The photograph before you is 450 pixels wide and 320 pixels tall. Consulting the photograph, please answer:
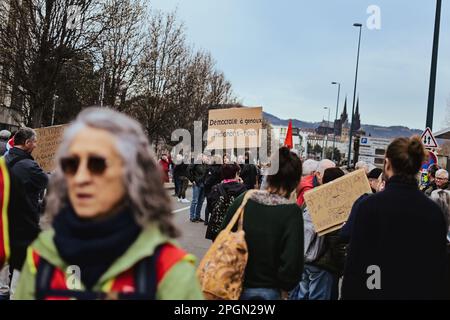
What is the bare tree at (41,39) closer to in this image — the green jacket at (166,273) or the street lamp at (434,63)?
the street lamp at (434,63)

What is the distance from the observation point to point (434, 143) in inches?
614

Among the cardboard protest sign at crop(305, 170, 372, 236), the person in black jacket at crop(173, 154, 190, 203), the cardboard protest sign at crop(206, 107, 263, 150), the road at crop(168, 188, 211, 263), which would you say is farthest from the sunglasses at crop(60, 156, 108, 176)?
the person in black jacket at crop(173, 154, 190, 203)

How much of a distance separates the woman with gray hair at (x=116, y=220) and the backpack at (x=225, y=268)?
1.65 m

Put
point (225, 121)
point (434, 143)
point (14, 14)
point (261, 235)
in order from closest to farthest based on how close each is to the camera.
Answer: point (261, 235) < point (225, 121) < point (434, 143) < point (14, 14)

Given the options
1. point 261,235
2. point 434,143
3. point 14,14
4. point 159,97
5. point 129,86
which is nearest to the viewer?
point 261,235

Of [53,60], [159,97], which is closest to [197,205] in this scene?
[53,60]

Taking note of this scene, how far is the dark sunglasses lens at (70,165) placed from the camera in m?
1.75

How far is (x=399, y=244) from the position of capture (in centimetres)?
329

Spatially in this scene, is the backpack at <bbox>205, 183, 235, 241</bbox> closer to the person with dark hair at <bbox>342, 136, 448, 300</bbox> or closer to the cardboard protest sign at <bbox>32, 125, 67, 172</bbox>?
the person with dark hair at <bbox>342, 136, 448, 300</bbox>

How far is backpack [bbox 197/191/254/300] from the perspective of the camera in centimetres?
339

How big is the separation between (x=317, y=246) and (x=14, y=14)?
19.9m

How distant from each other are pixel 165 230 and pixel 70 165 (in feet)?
1.08

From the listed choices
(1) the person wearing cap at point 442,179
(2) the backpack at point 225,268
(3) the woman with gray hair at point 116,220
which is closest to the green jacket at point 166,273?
(3) the woman with gray hair at point 116,220
